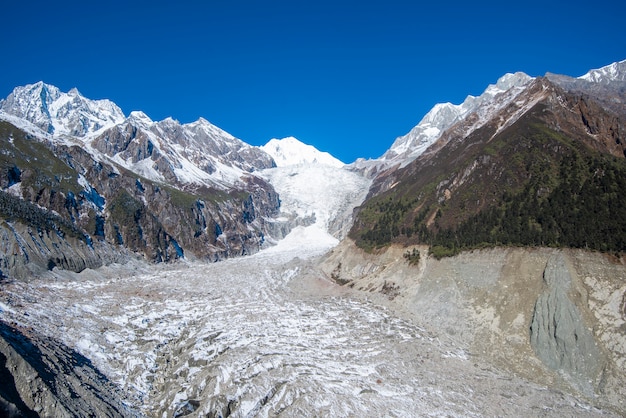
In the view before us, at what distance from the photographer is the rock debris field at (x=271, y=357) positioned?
1326 inches

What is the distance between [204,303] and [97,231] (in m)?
56.7

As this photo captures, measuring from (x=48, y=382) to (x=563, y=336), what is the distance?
40790mm

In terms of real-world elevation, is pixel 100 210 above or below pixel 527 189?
below

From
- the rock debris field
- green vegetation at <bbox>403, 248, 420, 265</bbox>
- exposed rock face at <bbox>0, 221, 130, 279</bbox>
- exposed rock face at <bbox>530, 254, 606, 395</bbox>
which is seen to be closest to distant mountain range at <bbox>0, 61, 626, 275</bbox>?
exposed rock face at <bbox>0, 221, 130, 279</bbox>

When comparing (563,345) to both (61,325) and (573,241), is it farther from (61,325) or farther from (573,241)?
(61,325)

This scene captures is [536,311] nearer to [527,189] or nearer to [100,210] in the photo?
[527,189]

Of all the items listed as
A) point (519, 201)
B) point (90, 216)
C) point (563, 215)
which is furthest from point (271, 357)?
point (90, 216)

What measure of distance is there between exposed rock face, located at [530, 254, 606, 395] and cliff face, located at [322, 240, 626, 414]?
75 mm

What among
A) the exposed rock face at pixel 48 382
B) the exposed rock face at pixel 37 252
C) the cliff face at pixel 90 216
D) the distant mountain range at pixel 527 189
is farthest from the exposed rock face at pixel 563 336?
the cliff face at pixel 90 216

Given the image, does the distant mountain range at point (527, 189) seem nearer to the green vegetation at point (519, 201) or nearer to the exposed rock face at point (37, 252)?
the green vegetation at point (519, 201)

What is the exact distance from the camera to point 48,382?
1069 inches

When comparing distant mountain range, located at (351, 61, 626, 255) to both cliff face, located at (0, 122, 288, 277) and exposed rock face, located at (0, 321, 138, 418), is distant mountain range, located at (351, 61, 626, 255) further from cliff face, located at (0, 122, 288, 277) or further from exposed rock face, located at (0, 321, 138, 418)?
cliff face, located at (0, 122, 288, 277)

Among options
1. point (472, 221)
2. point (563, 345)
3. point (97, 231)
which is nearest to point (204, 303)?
point (472, 221)

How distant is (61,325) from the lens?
43250 millimetres
